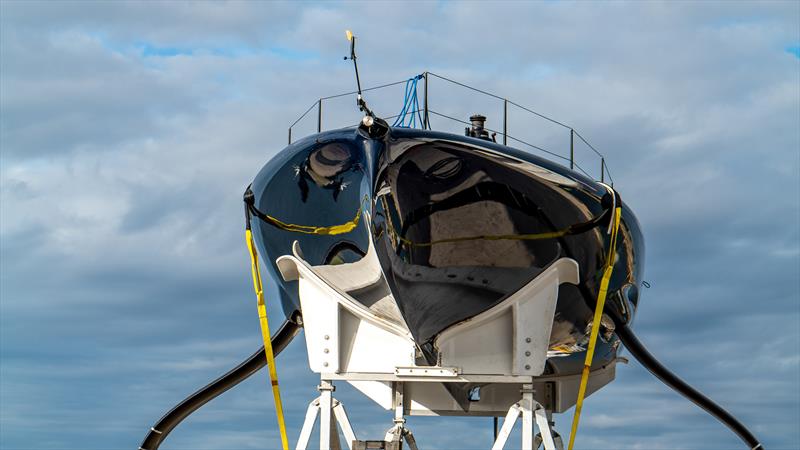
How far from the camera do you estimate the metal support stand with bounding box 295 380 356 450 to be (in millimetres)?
18922

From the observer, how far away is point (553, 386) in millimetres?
21953

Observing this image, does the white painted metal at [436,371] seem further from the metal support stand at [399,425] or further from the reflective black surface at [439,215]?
the metal support stand at [399,425]

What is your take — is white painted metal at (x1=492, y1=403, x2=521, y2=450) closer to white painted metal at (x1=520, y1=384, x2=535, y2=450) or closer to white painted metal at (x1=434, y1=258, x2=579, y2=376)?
white painted metal at (x1=520, y1=384, x2=535, y2=450)

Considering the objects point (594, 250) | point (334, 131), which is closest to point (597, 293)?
point (594, 250)

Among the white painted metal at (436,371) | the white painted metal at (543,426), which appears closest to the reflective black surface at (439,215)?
the white painted metal at (436,371)

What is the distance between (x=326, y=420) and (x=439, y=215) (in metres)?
4.30

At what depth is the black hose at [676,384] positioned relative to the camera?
2142 cm

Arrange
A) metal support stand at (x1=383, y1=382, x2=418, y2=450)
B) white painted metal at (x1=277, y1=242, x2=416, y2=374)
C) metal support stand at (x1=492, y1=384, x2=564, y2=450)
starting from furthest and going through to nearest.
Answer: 1. metal support stand at (x1=383, y1=382, x2=418, y2=450)
2. white painted metal at (x1=277, y1=242, x2=416, y2=374)
3. metal support stand at (x1=492, y1=384, x2=564, y2=450)

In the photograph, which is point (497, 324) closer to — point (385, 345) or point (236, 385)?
point (385, 345)

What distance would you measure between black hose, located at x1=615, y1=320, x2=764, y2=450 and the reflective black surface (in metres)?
2.50

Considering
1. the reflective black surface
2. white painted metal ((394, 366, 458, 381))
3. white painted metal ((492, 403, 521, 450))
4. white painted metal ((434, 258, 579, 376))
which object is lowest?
white painted metal ((492, 403, 521, 450))

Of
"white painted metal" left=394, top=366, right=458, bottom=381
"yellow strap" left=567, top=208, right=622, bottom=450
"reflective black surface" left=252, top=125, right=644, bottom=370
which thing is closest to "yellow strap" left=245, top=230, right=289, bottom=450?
"reflective black surface" left=252, top=125, right=644, bottom=370

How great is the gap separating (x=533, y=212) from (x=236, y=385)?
330 inches

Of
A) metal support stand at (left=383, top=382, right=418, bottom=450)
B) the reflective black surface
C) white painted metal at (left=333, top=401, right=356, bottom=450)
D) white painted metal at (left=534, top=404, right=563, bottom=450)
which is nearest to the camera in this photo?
the reflective black surface
